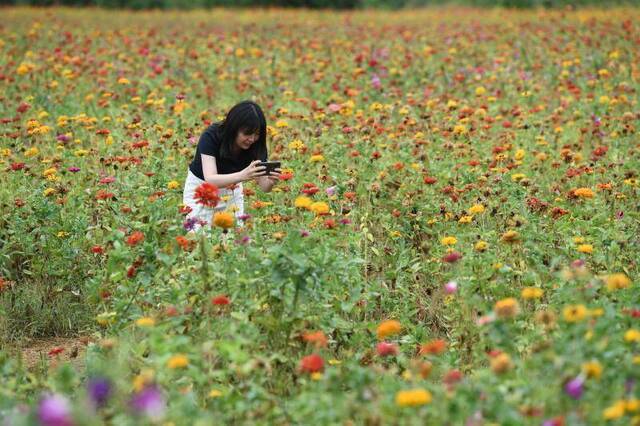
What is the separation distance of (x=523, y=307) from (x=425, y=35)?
365 inches

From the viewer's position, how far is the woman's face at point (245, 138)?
4957 mm

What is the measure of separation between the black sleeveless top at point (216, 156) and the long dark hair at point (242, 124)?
0.12 feet

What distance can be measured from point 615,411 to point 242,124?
297 cm

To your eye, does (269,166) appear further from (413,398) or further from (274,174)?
(413,398)

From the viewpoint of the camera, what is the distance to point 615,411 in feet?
7.93

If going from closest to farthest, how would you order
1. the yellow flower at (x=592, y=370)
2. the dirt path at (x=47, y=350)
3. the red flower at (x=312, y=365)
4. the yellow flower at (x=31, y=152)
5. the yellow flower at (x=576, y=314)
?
the yellow flower at (x=592, y=370), the yellow flower at (x=576, y=314), the red flower at (x=312, y=365), the dirt path at (x=47, y=350), the yellow flower at (x=31, y=152)

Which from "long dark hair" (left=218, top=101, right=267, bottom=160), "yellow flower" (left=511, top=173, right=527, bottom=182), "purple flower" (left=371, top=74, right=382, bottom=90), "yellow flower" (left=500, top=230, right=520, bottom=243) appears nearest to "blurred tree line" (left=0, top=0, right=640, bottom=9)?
"purple flower" (left=371, top=74, right=382, bottom=90)

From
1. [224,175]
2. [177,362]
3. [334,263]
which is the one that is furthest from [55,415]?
[224,175]

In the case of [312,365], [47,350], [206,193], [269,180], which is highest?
[206,193]

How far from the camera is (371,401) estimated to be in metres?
2.75

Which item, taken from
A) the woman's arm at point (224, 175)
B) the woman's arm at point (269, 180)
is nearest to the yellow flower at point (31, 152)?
the woman's arm at point (224, 175)

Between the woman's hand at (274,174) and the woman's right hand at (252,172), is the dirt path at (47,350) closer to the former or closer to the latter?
the woman's right hand at (252,172)

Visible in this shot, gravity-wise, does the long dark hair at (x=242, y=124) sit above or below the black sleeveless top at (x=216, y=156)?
above

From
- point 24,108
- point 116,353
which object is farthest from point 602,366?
point 24,108
